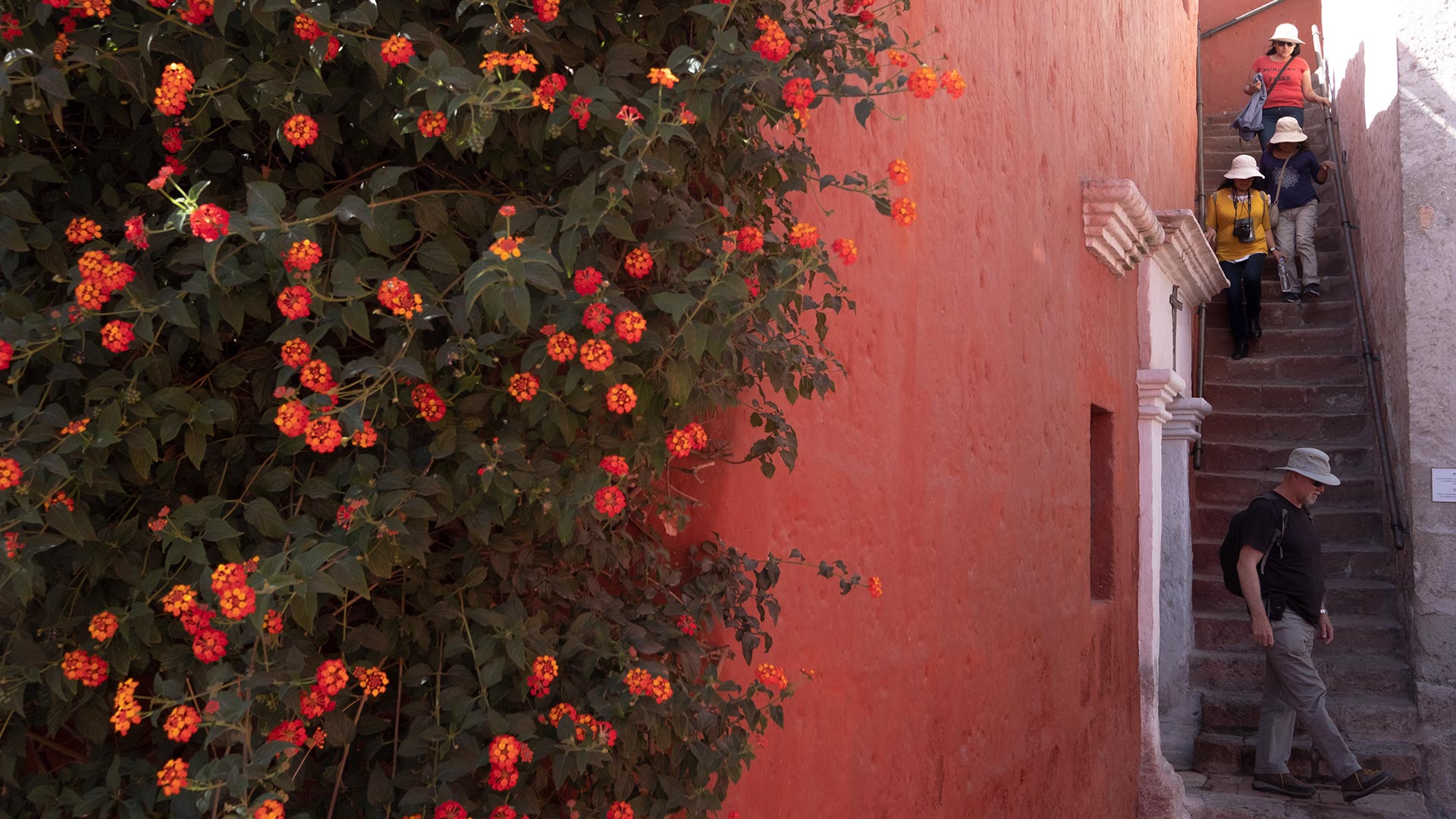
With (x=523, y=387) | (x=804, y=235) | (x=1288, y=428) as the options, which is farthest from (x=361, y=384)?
(x=1288, y=428)

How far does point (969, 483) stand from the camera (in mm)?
4145

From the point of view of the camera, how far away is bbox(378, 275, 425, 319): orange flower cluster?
5.02 ft

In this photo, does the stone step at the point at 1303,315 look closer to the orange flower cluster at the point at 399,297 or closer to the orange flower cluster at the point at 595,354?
the orange flower cluster at the point at 595,354

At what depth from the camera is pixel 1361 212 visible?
1023cm

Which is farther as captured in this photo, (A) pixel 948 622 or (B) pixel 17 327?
(A) pixel 948 622

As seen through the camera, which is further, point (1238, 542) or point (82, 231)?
point (1238, 542)

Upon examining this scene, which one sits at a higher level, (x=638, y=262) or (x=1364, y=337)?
(x=1364, y=337)

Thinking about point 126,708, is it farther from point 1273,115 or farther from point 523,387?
point 1273,115

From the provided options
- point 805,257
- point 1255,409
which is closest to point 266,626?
point 805,257

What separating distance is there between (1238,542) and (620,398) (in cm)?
626

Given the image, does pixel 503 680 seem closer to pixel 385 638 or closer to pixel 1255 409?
pixel 385 638

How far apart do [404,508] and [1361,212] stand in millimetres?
10358

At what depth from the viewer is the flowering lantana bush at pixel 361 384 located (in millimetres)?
1508

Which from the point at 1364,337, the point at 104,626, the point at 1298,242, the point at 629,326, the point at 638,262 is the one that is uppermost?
the point at 1298,242
